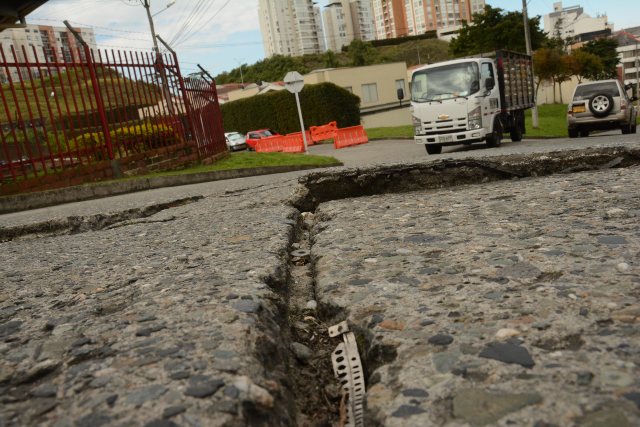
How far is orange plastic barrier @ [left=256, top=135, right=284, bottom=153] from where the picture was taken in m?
26.2

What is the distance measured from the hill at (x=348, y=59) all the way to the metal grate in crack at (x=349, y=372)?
75.4 meters

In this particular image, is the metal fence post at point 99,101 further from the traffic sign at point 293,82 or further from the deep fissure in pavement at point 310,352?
the traffic sign at point 293,82

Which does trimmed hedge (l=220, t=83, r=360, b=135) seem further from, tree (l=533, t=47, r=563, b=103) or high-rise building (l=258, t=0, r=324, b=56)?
high-rise building (l=258, t=0, r=324, b=56)

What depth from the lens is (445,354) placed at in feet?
3.83

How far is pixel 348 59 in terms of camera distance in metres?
91.1

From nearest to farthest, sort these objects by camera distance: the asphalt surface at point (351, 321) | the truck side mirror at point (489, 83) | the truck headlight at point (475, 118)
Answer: the asphalt surface at point (351, 321), the truck headlight at point (475, 118), the truck side mirror at point (489, 83)

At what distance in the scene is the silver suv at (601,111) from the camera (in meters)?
15.1

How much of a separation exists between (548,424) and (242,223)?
2.40 metres

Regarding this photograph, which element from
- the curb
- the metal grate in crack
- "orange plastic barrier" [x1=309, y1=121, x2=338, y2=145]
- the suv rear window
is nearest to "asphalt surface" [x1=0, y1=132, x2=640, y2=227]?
the curb

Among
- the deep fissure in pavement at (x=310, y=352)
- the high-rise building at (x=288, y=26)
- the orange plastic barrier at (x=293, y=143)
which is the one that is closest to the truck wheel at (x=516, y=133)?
the orange plastic barrier at (x=293, y=143)

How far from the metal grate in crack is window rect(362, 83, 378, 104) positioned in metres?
48.0

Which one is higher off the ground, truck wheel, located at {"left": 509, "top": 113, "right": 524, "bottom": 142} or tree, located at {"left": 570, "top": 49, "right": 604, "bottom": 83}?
tree, located at {"left": 570, "top": 49, "right": 604, "bottom": 83}

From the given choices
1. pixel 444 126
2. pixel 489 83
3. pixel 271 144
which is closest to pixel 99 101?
pixel 444 126

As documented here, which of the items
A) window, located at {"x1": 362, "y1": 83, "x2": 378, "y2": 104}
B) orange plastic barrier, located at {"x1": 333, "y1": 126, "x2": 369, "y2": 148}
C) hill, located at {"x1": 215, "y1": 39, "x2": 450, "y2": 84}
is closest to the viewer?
orange plastic barrier, located at {"x1": 333, "y1": 126, "x2": 369, "y2": 148}
